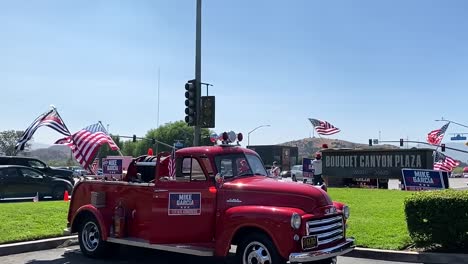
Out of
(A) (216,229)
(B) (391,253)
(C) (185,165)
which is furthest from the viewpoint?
(B) (391,253)

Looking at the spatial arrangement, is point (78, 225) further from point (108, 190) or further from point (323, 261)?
point (323, 261)

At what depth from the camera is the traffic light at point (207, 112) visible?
16.1m

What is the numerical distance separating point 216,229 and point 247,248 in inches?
28.1

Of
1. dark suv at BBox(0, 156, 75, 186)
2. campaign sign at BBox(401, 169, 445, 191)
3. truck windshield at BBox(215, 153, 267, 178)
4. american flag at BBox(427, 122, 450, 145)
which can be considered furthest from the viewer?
american flag at BBox(427, 122, 450, 145)

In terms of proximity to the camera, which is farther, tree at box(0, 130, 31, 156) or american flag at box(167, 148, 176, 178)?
tree at box(0, 130, 31, 156)

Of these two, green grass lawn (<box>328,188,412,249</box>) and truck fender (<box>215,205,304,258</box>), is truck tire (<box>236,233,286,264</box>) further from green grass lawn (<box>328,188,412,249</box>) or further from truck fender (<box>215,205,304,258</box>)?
green grass lawn (<box>328,188,412,249</box>)

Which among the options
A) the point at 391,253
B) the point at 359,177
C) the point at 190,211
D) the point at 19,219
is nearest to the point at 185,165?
the point at 190,211

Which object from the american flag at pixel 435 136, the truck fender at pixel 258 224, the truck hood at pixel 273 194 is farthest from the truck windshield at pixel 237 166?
the american flag at pixel 435 136

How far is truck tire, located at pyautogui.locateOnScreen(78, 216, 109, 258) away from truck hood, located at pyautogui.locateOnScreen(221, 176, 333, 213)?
3.08m

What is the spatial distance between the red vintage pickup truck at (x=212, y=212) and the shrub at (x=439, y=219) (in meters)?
2.00

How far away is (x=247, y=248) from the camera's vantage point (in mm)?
7375

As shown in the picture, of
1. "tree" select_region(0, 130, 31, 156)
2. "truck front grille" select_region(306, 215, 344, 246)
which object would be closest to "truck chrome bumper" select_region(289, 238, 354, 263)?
"truck front grille" select_region(306, 215, 344, 246)

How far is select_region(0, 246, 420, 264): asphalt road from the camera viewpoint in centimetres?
924

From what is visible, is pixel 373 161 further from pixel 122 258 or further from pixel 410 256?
pixel 122 258
